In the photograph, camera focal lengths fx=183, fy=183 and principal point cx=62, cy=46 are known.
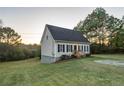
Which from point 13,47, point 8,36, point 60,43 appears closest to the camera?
point 8,36

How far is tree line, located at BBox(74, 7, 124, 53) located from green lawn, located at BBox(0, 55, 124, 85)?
1.81 ft

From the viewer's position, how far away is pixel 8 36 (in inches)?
283

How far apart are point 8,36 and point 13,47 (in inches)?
19.0

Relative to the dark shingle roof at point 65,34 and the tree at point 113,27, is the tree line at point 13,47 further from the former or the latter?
the tree at point 113,27

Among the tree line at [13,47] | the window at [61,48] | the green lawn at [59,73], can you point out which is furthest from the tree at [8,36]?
the window at [61,48]

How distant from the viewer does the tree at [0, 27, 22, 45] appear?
23.4ft

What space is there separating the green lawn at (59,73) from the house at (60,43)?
2.02 ft

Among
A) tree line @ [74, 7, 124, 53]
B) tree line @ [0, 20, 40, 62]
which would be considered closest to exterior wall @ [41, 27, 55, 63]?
tree line @ [0, 20, 40, 62]

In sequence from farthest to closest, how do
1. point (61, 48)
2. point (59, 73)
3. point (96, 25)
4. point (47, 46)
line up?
1. point (61, 48)
2. point (47, 46)
3. point (96, 25)
4. point (59, 73)

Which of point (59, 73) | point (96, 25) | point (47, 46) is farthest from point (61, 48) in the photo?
point (59, 73)

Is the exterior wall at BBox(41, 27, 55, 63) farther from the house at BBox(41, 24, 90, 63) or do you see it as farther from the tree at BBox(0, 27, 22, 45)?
the tree at BBox(0, 27, 22, 45)

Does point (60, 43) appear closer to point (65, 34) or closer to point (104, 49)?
point (65, 34)
